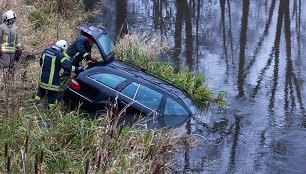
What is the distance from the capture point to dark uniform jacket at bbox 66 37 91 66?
1169 centimetres

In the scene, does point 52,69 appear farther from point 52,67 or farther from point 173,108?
point 173,108

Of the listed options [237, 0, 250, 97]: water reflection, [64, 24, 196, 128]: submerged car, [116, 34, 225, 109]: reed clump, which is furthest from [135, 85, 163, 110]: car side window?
[237, 0, 250, 97]: water reflection

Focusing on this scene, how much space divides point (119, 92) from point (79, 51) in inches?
59.2

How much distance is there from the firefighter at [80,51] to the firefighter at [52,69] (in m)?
1.01

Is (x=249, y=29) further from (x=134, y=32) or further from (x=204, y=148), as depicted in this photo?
(x=204, y=148)

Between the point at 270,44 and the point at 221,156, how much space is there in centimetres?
958

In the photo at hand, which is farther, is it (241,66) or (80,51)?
(241,66)

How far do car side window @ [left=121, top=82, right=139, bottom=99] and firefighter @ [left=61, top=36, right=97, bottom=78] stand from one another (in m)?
1.14

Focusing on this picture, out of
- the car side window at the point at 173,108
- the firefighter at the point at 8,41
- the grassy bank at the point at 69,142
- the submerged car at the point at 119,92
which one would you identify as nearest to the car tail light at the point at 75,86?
the submerged car at the point at 119,92

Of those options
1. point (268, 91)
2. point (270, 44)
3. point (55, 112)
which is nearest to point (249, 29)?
point (270, 44)

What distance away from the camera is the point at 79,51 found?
11.7 metres

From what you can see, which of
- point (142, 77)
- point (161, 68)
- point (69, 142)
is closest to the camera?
point (69, 142)

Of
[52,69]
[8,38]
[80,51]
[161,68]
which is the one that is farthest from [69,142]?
[161,68]

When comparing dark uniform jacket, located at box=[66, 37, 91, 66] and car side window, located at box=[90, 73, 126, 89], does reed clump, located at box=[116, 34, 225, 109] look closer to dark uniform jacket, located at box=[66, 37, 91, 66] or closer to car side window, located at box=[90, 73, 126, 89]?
car side window, located at box=[90, 73, 126, 89]
